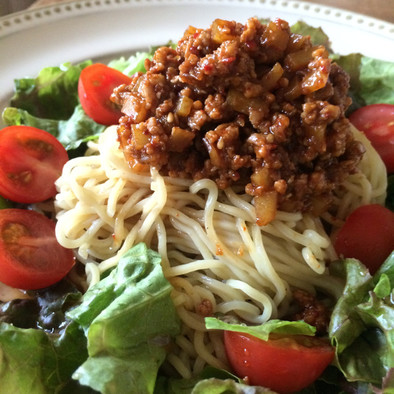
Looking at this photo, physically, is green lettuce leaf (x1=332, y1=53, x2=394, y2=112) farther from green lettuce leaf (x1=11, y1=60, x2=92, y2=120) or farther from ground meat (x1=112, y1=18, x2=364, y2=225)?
green lettuce leaf (x1=11, y1=60, x2=92, y2=120)

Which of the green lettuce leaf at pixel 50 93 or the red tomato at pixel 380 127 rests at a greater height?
the green lettuce leaf at pixel 50 93

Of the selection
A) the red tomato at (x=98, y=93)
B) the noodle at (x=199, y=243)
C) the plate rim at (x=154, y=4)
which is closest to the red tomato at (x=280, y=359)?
the noodle at (x=199, y=243)

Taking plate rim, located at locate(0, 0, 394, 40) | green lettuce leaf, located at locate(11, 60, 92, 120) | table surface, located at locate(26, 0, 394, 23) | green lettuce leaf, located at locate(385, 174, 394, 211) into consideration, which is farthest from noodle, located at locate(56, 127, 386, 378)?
table surface, located at locate(26, 0, 394, 23)

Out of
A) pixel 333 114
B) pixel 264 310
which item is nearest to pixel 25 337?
pixel 264 310

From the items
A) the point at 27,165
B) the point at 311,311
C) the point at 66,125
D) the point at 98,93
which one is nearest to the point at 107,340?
the point at 311,311

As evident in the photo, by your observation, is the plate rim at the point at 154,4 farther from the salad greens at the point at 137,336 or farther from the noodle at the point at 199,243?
the salad greens at the point at 137,336

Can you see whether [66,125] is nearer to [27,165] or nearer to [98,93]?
[98,93]
